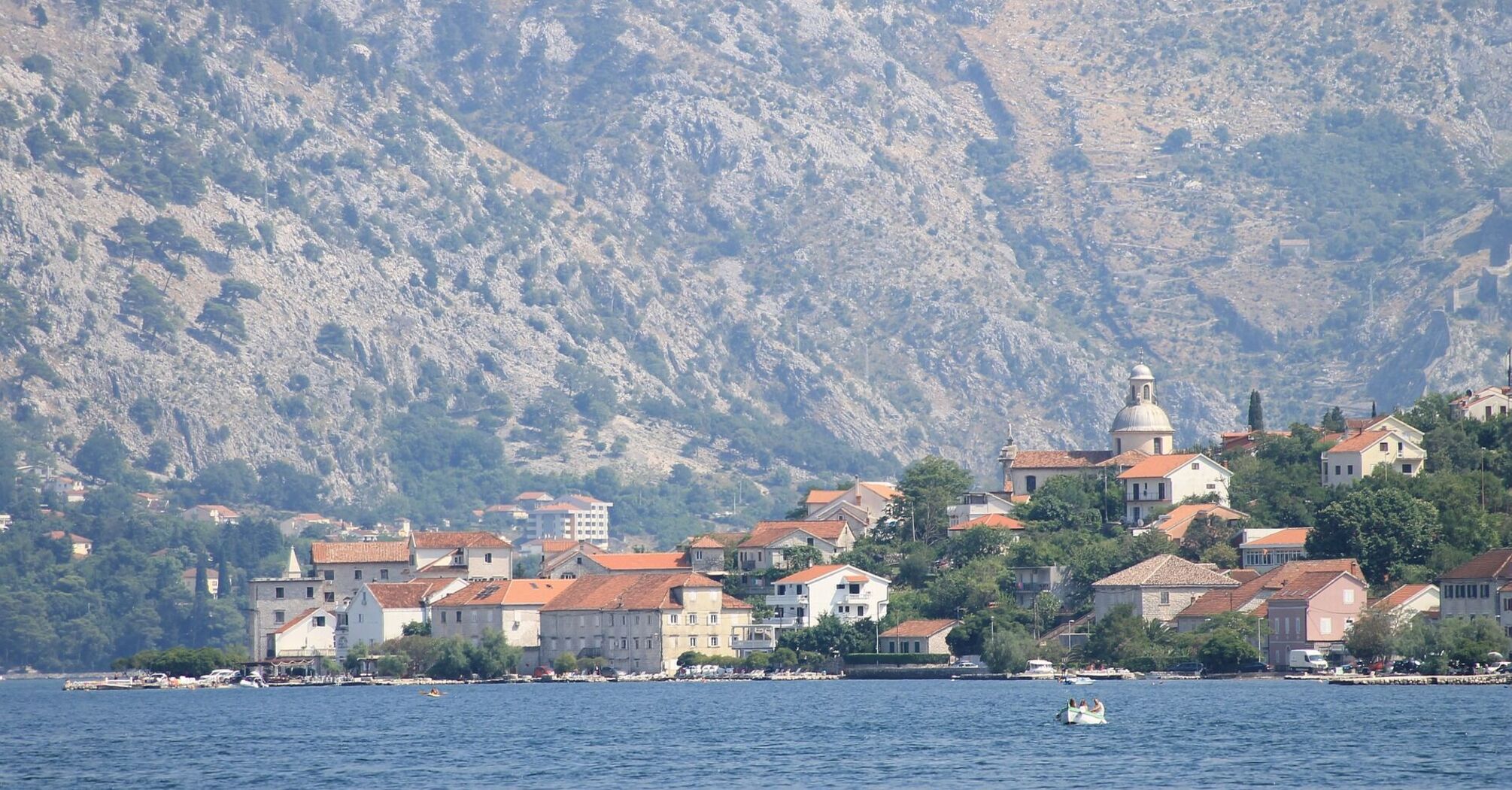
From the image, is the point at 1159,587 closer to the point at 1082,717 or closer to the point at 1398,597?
the point at 1398,597

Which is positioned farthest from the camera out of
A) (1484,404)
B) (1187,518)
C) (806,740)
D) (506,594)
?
(1484,404)

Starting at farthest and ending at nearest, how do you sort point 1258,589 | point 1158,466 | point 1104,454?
point 1104,454
point 1158,466
point 1258,589

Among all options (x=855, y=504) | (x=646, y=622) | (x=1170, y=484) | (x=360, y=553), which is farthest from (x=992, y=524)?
(x=360, y=553)

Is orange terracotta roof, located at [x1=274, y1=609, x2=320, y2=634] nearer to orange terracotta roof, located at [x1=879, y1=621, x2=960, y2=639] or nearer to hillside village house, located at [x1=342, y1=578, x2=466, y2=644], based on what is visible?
hillside village house, located at [x1=342, y1=578, x2=466, y2=644]

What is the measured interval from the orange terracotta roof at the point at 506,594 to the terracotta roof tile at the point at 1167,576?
33593 mm

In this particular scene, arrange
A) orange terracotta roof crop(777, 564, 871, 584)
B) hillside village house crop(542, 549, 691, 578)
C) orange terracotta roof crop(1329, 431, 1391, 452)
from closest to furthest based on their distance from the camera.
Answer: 1. orange terracotta roof crop(777, 564, 871, 584)
2. orange terracotta roof crop(1329, 431, 1391, 452)
3. hillside village house crop(542, 549, 691, 578)

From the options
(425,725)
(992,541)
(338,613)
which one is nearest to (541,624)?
(338,613)

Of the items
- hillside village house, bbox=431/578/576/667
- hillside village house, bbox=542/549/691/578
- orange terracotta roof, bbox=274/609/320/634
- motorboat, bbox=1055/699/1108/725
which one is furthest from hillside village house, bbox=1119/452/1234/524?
motorboat, bbox=1055/699/1108/725

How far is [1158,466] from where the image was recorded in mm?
169000

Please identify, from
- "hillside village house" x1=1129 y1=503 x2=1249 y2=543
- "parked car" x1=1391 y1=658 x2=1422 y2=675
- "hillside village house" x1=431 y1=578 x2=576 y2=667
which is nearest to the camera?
"parked car" x1=1391 y1=658 x2=1422 y2=675

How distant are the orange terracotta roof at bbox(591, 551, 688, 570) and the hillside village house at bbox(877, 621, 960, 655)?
22.2 m

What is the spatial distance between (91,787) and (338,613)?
256ft

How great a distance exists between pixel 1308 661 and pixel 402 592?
187 feet

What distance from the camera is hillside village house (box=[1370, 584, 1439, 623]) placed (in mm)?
132125
